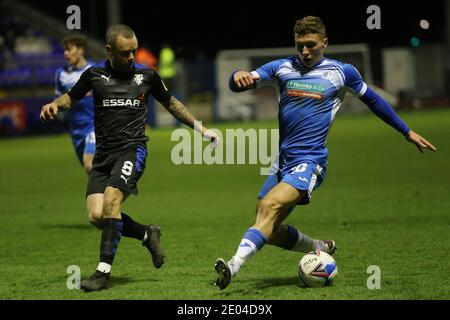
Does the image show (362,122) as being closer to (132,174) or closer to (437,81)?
(437,81)

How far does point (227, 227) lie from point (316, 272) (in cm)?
386

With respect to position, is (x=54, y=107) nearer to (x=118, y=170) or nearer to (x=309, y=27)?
(x=118, y=170)

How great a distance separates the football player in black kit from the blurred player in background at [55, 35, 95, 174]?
11.9ft

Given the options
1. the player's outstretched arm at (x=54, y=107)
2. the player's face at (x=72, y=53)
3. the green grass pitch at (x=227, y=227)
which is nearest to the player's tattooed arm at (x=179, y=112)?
the player's outstretched arm at (x=54, y=107)

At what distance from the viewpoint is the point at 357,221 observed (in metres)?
10.9

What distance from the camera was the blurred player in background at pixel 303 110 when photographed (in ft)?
22.5

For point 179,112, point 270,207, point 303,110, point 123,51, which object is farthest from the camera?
point 179,112

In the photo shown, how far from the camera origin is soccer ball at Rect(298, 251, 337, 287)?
6.92 metres

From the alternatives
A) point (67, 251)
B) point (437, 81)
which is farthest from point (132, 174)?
point (437, 81)

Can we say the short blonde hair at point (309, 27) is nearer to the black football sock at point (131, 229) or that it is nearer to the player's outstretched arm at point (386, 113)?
the player's outstretched arm at point (386, 113)

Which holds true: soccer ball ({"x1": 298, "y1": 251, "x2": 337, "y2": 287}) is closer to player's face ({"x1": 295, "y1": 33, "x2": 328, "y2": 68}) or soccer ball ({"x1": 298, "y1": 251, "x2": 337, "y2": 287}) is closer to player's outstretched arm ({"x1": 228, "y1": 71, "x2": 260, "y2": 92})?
player's outstretched arm ({"x1": 228, "y1": 71, "x2": 260, "y2": 92})

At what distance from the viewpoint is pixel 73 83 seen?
1115cm

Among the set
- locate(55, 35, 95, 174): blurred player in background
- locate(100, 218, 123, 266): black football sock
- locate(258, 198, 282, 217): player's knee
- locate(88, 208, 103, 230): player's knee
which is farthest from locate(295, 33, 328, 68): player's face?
locate(55, 35, 95, 174): blurred player in background

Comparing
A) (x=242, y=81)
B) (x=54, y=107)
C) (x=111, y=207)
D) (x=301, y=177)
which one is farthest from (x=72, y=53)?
(x=301, y=177)
